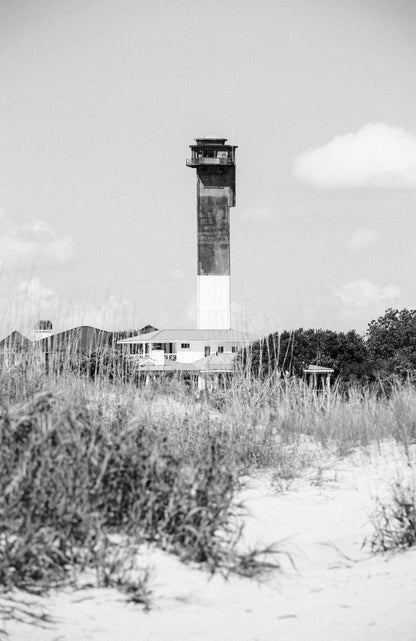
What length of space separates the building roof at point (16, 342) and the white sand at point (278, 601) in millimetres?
4665

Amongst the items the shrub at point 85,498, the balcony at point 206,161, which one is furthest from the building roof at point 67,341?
the balcony at point 206,161

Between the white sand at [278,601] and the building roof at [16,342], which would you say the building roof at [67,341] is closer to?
the building roof at [16,342]

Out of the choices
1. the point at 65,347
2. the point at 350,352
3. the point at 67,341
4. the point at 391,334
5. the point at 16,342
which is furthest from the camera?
the point at 391,334

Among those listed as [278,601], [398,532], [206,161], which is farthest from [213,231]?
[278,601]

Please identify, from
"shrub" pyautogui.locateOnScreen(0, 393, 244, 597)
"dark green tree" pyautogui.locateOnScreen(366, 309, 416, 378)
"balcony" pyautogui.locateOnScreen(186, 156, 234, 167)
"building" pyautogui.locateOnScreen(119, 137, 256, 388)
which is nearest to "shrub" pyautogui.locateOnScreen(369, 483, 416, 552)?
"shrub" pyautogui.locateOnScreen(0, 393, 244, 597)

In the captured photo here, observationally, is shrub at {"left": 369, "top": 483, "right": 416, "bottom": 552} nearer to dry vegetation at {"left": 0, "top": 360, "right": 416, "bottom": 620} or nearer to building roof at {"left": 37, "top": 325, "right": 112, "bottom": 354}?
dry vegetation at {"left": 0, "top": 360, "right": 416, "bottom": 620}

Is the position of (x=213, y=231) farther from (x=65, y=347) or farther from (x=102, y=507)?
(x=102, y=507)

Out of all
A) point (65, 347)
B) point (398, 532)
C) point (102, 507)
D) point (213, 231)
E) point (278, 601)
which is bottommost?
point (278, 601)

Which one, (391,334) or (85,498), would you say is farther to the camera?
(391,334)

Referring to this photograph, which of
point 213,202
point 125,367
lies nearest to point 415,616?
point 125,367

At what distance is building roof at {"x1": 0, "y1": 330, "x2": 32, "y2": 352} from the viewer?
8828mm

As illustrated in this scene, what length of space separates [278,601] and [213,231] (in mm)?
64360

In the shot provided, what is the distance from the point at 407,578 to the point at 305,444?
2942 millimetres

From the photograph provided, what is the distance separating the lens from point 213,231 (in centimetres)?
6756
